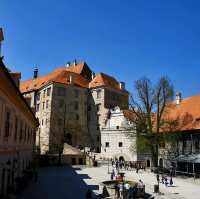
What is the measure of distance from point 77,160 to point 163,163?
16647 mm

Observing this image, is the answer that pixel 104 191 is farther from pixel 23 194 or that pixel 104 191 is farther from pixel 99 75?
pixel 99 75

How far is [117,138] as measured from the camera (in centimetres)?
5803

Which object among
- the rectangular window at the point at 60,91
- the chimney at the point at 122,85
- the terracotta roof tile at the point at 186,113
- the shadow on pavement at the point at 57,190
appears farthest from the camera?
the chimney at the point at 122,85

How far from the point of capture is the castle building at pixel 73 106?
6838 centimetres

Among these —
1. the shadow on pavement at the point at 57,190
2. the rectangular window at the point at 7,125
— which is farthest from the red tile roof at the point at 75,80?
the rectangular window at the point at 7,125

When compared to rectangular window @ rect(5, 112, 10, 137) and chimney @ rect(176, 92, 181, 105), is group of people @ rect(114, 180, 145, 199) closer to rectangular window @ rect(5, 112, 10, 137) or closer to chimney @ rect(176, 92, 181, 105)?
rectangular window @ rect(5, 112, 10, 137)

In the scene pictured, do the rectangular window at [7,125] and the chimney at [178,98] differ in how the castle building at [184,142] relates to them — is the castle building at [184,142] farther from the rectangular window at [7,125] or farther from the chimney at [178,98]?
the rectangular window at [7,125]

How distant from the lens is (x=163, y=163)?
4475 cm

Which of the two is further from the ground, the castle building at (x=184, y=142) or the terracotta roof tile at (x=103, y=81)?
the terracotta roof tile at (x=103, y=81)

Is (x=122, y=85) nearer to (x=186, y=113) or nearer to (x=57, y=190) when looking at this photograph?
(x=186, y=113)

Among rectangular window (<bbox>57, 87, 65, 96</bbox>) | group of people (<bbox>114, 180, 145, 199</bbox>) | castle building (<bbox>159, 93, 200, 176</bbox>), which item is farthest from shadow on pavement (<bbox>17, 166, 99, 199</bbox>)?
rectangular window (<bbox>57, 87, 65, 96</bbox>)

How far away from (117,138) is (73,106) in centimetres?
1782

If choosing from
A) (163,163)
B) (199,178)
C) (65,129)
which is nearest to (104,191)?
(199,178)

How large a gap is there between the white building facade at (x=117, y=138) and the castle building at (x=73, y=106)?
279 inches
